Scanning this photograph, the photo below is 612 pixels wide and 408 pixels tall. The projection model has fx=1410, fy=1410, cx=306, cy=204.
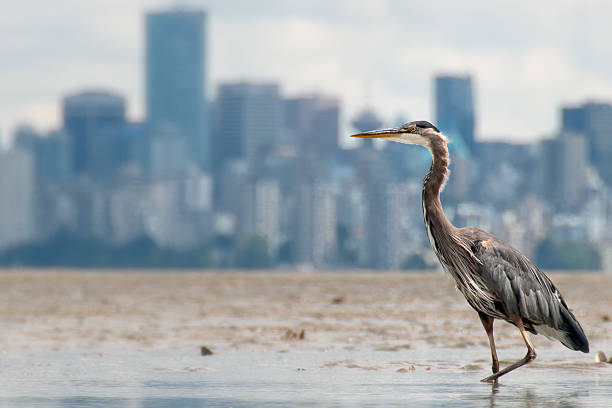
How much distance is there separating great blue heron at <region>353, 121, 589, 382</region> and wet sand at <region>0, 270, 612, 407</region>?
51 cm

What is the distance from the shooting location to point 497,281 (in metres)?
12.6

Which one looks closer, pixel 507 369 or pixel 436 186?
pixel 507 369

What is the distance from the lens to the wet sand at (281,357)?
12.0 metres

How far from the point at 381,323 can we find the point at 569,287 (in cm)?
1918

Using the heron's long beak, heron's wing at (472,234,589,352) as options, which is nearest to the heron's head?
the heron's long beak

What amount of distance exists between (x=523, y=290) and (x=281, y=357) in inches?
155

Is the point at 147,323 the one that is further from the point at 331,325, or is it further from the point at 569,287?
the point at 569,287

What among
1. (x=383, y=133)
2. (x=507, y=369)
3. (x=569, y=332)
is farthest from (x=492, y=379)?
(x=383, y=133)

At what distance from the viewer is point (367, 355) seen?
52.0 feet

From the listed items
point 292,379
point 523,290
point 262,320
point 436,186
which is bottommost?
point 262,320

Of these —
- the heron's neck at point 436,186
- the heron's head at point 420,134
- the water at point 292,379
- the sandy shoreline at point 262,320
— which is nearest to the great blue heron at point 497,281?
the heron's neck at point 436,186

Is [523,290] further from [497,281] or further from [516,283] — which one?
[497,281]

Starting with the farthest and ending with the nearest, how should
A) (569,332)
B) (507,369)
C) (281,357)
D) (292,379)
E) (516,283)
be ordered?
1. (281,357)
2. (292,379)
3. (569,332)
4. (507,369)
5. (516,283)

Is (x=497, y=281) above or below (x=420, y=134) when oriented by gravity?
below
